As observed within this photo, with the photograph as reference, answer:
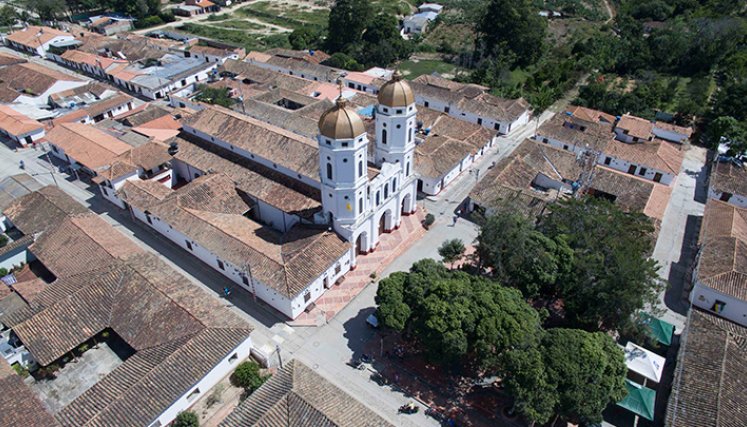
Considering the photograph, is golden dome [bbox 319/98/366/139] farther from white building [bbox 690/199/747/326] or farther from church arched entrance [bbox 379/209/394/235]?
white building [bbox 690/199/747/326]

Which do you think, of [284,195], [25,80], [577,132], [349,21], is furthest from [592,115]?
[25,80]

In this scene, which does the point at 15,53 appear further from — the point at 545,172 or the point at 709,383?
the point at 709,383

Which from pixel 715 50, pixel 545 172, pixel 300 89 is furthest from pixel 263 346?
pixel 715 50

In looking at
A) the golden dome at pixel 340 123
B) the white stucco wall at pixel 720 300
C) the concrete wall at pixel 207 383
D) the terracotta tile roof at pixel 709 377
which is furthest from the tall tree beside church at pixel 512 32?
the concrete wall at pixel 207 383

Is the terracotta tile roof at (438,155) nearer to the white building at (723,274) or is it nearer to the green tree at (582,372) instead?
the white building at (723,274)

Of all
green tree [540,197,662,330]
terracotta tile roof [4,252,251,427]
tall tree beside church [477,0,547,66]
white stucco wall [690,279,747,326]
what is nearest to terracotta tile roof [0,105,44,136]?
terracotta tile roof [4,252,251,427]

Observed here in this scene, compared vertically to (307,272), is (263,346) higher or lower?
lower

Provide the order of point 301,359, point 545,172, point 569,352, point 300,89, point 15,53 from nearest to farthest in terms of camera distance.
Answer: point 569,352 < point 301,359 < point 545,172 < point 300,89 < point 15,53
